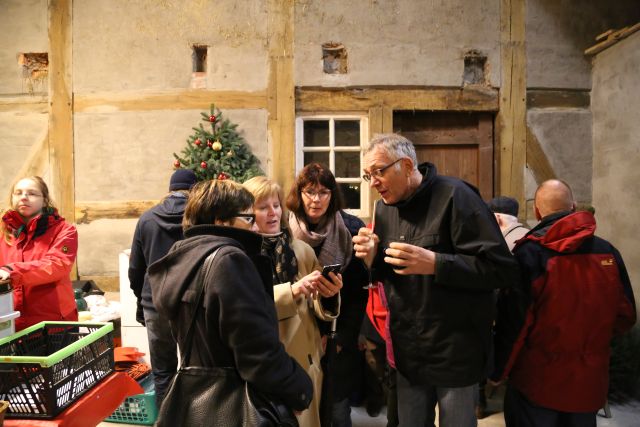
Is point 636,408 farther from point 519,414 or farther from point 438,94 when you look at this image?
point 438,94

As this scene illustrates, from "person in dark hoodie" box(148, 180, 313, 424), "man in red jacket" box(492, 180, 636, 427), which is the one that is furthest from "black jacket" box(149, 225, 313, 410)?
"man in red jacket" box(492, 180, 636, 427)

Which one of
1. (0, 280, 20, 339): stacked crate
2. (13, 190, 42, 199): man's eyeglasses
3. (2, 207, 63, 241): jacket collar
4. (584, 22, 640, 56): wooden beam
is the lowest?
(0, 280, 20, 339): stacked crate

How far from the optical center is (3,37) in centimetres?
551

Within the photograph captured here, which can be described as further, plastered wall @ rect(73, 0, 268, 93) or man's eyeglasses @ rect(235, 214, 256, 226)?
plastered wall @ rect(73, 0, 268, 93)

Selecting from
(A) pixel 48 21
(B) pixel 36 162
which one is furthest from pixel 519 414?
(A) pixel 48 21

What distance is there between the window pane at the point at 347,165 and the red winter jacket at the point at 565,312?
132 inches

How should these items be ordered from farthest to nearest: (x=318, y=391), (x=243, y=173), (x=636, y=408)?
1. (x=243, y=173)
2. (x=636, y=408)
3. (x=318, y=391)

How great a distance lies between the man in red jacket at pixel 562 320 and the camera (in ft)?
7.25

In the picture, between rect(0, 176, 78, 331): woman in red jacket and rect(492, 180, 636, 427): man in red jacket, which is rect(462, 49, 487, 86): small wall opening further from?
rect(0, 176, 78, 331): woman in red jacket

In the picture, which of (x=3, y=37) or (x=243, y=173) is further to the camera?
(x=3, y=37)

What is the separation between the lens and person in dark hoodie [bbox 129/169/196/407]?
2.82 meters

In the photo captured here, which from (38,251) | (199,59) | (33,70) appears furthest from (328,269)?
(33,70)

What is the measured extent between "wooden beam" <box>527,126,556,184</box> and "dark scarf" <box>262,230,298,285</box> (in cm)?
424

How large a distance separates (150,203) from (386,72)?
3.35 metres
